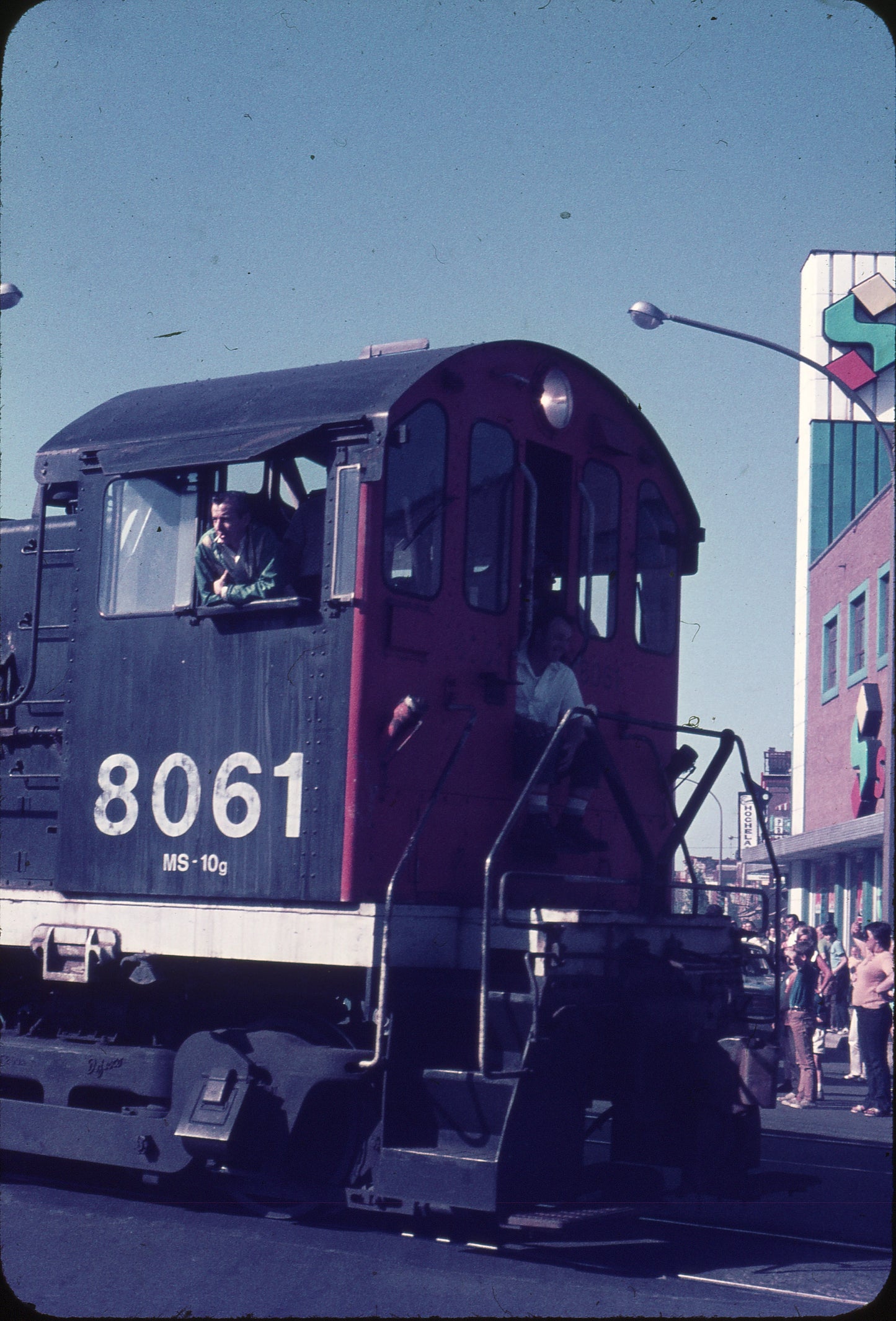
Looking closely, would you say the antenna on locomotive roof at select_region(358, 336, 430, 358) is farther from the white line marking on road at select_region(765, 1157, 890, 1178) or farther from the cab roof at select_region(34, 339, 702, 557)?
the white line marking on road at select_region(765, 1157, 890, 1178)

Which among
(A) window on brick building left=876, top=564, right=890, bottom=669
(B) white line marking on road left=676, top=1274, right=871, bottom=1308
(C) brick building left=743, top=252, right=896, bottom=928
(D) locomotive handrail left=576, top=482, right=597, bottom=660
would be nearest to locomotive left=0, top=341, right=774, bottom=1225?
(D) locomotive handrail left=576, top=482, right=597, bottom=660

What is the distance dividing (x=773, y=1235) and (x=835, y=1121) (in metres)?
6.47

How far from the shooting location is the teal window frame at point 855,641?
2814 centimetres

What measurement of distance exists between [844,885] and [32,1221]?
2466 cm

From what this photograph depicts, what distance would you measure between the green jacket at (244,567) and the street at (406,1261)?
2.98 meters

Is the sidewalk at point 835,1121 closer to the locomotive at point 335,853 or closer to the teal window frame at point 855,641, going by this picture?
the locomotive at point 335,853

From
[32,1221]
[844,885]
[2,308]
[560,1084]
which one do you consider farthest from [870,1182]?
[844,885]

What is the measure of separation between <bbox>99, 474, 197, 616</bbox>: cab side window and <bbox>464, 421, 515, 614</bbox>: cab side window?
1401 mm

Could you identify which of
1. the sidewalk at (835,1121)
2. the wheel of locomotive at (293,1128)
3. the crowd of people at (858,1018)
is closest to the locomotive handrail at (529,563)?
the wheel of locomotive at (293,1128)

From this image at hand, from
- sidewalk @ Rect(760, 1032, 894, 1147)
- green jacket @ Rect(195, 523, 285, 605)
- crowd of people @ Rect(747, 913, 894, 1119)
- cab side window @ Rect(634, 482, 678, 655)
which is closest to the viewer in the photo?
green jacket @ Rect(195, 523, 285, 605)

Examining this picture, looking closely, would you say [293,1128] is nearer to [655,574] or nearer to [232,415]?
[232,415]

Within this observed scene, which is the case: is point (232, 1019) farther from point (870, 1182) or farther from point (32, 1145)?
point (870, 1182)

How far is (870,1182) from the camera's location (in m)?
10.1

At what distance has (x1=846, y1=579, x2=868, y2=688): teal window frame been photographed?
28141mm
